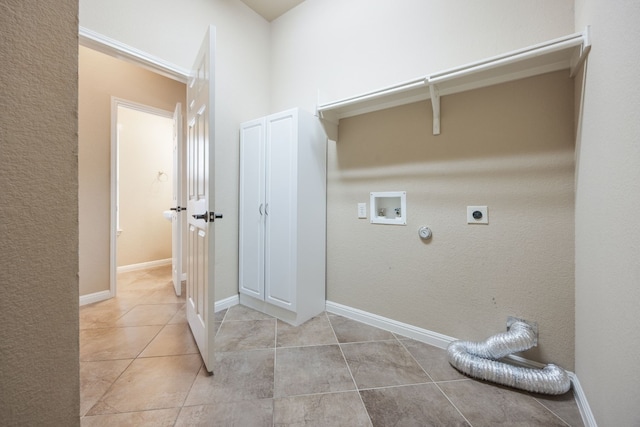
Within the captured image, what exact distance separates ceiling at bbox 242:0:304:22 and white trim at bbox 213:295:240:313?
2.92 m

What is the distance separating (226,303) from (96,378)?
3.47 ft

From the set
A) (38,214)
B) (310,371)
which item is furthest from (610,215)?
(38,214)

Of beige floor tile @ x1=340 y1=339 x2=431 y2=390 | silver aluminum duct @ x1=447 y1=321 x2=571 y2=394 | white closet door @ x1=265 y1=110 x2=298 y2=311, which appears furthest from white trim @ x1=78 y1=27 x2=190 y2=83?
silver aluminum duct @ x1=447 y1=321 x2=571 y2=394

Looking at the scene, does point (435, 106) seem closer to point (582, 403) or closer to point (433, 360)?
point (433, 360)

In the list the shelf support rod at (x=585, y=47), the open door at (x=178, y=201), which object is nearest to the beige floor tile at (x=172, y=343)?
the open door at (x=178, y=201)

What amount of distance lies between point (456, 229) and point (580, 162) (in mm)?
688

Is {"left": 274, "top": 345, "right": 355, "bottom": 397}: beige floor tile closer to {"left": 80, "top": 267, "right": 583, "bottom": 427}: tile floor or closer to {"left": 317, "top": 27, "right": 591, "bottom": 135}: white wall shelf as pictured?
{"left": 80, "top": 267, "right": 583, "bottom": 427}: tile floor

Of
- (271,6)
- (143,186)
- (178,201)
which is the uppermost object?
(271,6)

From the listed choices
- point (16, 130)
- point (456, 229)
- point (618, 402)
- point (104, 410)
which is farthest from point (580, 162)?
point (104, 410)

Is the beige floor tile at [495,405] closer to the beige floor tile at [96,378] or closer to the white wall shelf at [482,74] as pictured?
the white wall shelf at [482,74]

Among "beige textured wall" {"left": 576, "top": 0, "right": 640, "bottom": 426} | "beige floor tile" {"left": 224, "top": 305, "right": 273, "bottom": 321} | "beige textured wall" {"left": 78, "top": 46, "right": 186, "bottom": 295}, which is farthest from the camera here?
"beige textured wall" {"left": 78, "top": 46, "right": 186, "bottom": 295}

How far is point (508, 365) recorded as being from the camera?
4.64ft

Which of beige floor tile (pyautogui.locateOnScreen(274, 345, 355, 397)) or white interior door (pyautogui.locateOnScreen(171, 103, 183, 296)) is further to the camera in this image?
white interior door (pyautogui.locateOnScreen(171, 103, 183, 296))

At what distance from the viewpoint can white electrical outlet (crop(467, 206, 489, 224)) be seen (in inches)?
63.5
